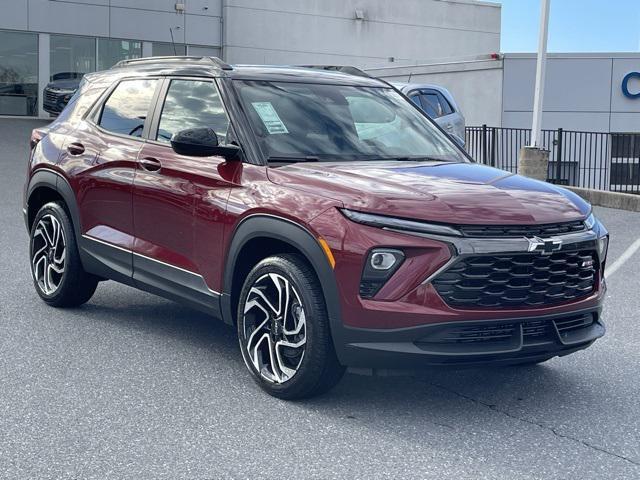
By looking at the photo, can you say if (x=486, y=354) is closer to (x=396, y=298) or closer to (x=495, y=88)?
(x=396, y=298)

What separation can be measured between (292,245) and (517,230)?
1.12m

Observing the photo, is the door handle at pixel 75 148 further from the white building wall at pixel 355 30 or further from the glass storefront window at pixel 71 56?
the white building wall at pixel 355 30

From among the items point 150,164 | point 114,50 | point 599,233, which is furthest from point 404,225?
point 114,50

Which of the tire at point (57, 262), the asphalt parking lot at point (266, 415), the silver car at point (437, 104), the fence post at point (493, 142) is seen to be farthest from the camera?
the fence post at point (493, 142)

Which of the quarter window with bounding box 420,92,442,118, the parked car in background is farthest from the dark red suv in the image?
the parked car in background

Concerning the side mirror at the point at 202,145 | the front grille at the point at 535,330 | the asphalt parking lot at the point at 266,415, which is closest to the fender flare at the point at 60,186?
the asphalt parking lot at the point at 266,415

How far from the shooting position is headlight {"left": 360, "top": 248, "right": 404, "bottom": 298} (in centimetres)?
478

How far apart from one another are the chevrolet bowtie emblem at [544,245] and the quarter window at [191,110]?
1972 millimetres

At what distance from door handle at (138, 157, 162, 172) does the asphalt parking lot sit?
1.13 m

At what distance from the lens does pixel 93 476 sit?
4.21m

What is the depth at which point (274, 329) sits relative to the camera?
5.34 meters

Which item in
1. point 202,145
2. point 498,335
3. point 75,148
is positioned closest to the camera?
point 498,335

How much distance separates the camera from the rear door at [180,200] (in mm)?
5773

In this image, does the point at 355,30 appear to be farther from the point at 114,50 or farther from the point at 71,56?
the point at 71,56
